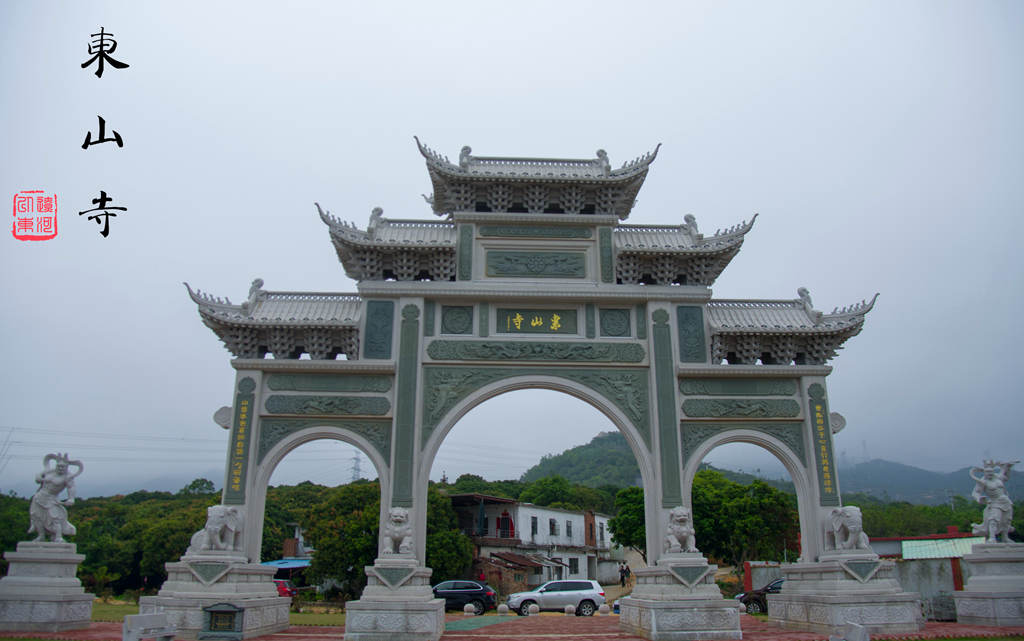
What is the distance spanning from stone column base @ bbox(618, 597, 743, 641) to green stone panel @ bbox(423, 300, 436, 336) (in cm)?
537

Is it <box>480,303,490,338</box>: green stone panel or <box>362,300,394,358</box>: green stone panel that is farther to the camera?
<box>480,303,490,338</box>: green stone panel

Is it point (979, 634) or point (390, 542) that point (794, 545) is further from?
point (390, 542)

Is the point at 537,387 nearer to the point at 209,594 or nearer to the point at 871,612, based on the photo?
the point at 209,594

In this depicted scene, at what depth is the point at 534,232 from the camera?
12.0 meters

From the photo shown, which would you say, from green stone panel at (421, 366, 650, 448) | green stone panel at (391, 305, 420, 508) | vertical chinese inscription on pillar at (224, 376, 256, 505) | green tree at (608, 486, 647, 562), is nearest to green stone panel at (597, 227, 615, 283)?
green stone panel at (421, 366, 650, 448)

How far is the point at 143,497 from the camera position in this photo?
3234 cm

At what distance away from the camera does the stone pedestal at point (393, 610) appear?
9094 millimetres

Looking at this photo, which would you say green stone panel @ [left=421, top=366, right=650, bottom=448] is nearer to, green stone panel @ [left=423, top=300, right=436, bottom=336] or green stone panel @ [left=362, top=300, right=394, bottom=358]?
green stone panel @ [left=423, top=300, right=436, bottom=336]

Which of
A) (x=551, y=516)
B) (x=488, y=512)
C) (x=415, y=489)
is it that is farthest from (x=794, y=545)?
(x=415, y=489)

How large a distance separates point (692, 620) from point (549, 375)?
165 inches

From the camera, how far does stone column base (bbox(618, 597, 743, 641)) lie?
30.2 feet

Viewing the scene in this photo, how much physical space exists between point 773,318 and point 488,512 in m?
16.3

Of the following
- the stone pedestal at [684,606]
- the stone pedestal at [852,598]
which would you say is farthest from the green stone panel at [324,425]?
the stone pedestal at [852,598]

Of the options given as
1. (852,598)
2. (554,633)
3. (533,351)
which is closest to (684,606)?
(554,633)
